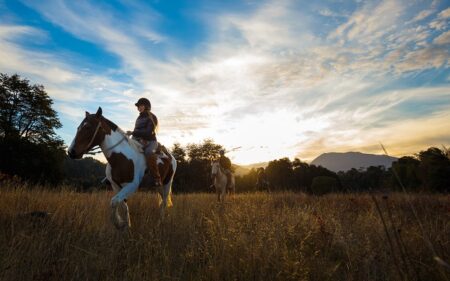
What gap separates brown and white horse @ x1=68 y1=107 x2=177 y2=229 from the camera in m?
→ 6.54

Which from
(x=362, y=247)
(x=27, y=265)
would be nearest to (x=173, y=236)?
(x=27, y=265)

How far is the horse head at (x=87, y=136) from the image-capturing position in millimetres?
6500

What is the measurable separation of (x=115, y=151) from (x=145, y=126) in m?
1.33

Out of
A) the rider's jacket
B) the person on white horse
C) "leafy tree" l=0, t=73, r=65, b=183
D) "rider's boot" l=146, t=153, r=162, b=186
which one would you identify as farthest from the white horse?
"leafy tree" l=0, t=73, r=65, b=183

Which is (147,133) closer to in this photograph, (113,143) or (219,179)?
(113,143)

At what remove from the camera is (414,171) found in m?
37.6

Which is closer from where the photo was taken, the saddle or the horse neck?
the horse neck

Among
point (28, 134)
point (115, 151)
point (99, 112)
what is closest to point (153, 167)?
point (115, 151)

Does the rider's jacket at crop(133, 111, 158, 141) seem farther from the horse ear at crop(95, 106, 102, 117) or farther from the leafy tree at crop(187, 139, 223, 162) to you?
the leafy tree at crop(187, 139, 223, 162)

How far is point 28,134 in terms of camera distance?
31.8m

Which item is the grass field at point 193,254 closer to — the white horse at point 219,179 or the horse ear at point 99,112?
the horse ear at point 99,112

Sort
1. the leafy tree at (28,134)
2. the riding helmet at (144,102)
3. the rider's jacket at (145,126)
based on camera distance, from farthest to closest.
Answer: the leafy tree at (28,134) < the riding helmet at (144,102) < the rider's jacket at (145,126)

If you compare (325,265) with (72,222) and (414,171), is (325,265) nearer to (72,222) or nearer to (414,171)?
(72,222)

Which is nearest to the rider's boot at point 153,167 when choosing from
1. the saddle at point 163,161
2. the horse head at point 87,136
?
the saddle at point 163,161
